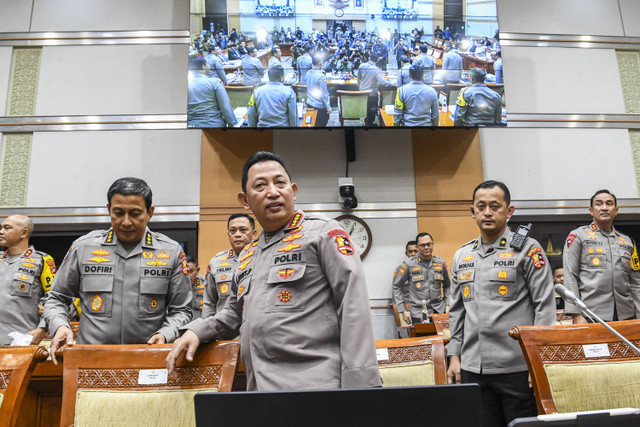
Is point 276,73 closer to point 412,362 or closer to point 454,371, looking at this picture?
point 454,371

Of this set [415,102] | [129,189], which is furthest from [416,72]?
[129,189]

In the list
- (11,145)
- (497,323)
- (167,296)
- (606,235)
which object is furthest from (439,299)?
(11,145)

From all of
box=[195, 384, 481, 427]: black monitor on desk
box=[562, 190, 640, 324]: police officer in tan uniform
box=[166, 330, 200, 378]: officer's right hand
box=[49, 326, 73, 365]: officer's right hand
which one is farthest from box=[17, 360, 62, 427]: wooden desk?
box=[562, 190, 640, 324]: police officer in tan uniform

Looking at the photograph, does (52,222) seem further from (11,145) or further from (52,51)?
(52,51)

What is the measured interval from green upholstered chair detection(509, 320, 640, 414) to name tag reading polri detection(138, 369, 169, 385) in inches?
40.6

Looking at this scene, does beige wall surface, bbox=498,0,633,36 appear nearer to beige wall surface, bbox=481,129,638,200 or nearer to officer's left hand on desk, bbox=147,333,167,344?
beige wall surface, bbox=481,129,638,200

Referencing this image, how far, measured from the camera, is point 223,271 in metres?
3.62

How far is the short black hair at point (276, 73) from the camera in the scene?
5.53m

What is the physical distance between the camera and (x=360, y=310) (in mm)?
1273

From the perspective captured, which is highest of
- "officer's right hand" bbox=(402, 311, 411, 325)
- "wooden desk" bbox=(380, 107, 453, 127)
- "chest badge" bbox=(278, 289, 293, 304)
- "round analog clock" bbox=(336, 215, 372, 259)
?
"wooden desk" bbox=(380, 107, 453, 127)

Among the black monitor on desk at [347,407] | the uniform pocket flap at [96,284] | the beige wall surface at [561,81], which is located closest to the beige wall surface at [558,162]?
the beige wall surface at [561,81]

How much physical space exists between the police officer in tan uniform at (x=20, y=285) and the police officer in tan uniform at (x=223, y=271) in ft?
3.72

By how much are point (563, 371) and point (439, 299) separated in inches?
167

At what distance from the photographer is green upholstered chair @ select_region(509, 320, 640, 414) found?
1.43 metres
